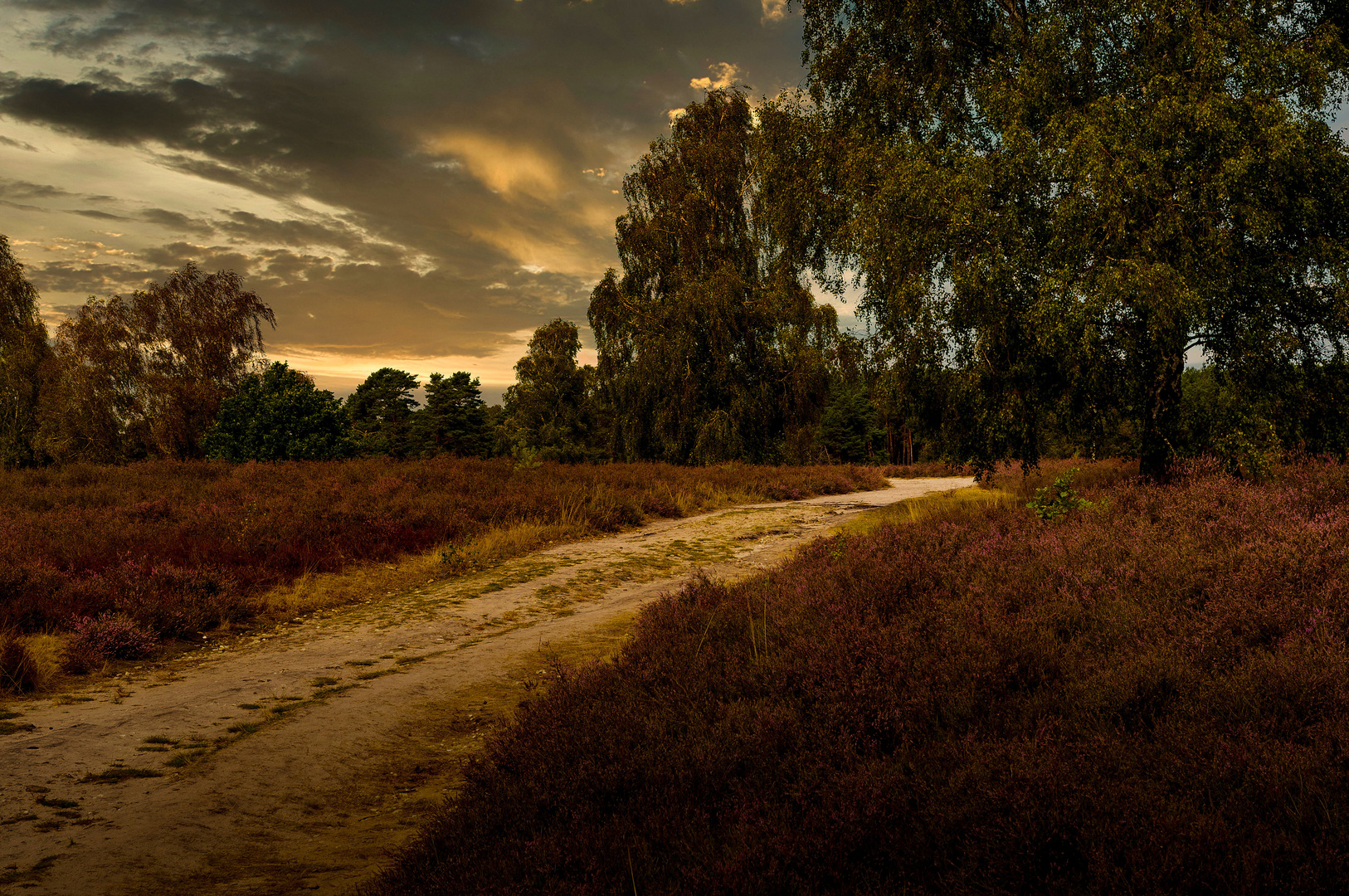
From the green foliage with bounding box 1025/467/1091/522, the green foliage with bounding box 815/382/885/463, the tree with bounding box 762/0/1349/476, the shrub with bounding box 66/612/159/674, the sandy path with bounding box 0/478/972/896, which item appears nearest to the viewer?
the sandy path with bounding box 0/478/972/896

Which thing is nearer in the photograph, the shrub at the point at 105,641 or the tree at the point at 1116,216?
the shrub at the point at 105,641

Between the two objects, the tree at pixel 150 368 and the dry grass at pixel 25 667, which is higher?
the tree at pixel 150 368

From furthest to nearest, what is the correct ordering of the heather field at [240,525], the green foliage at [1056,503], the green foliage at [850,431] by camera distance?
1. the green foliage at [850,431]
2. the green foliage at [1056,503]
3. the heather field at [240,525]

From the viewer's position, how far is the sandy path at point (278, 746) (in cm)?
325

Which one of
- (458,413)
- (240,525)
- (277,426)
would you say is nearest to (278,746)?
(240,525)

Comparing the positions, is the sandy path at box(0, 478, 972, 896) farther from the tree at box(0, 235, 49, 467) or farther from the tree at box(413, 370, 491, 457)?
the tree at box(413, 370, 491, 457)

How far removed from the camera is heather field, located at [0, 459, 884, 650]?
7473 millimetres

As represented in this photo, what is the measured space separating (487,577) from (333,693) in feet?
15.1

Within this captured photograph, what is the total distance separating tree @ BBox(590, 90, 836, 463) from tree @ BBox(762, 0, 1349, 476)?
14.5m

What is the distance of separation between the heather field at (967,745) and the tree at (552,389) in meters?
43.1

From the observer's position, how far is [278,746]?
4598 mm

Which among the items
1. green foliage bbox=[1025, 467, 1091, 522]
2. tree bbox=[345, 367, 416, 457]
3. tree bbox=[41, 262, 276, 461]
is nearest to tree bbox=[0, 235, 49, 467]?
tree bbox=[41, 262, 276, 461]

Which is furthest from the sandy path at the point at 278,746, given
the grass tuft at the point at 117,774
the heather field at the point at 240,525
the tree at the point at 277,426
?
the tree at the point at 277,426

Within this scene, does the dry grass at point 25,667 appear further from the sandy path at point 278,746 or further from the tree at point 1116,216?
the tree at point 1116,216
